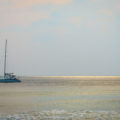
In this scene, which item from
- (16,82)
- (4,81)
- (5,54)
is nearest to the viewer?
(5,54)

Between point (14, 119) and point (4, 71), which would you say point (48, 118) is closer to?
point (14, 119)

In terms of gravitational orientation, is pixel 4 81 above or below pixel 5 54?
below

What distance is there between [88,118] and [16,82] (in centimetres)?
15964

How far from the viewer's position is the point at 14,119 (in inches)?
1615

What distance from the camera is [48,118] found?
140 feet

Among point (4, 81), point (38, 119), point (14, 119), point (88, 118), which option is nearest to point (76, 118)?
point (88, 118)

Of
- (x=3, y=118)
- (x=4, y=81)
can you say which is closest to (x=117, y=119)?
(x=3, y=118)

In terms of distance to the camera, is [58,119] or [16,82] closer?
[58,119]

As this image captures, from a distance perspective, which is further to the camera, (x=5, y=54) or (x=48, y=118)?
(x=5, y=54)

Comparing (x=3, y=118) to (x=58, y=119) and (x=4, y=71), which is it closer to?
(x=58, y=119)

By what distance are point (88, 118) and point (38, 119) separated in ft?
21.8

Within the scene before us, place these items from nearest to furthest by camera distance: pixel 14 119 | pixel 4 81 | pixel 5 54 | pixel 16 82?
pixel 14 119 → pixel 5 54 → pixel 4 81 → pixel 16 82

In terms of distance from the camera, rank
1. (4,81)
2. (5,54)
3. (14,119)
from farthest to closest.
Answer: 1. (4,81)
2. (5,54)
3. (14,119)

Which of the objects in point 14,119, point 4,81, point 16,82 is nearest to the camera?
point 14,119
